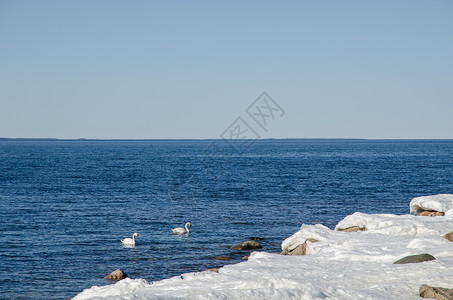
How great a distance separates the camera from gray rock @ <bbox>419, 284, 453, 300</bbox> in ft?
40.3

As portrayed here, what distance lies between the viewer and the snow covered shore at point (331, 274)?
42.7 ft

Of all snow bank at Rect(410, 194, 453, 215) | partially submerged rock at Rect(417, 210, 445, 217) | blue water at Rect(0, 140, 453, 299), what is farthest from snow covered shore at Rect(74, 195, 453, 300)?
blue water at Rect(0, 140, 453, 299)

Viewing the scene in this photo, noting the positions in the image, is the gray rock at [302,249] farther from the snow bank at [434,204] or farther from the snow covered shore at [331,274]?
the snow bank at [434,204]

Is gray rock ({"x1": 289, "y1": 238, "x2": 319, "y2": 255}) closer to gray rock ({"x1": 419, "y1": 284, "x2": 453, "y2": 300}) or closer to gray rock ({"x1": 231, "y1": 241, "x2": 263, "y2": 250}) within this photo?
gray rock ({"x1": 231, "y1": 241, "x2": 263, "y2": 250})

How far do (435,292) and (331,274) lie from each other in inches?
148

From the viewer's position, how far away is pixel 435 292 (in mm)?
12578

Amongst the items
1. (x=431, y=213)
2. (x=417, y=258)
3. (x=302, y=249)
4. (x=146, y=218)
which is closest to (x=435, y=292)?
(x=417, y=258)

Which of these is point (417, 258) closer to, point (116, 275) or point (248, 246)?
point (116, 275)

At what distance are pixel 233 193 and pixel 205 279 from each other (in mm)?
41383

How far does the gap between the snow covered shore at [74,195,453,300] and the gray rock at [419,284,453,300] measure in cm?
25

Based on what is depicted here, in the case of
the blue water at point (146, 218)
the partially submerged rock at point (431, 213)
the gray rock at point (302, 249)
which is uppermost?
the partially submerged rock at point (431, 213)

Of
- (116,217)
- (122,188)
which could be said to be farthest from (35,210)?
(122,188)

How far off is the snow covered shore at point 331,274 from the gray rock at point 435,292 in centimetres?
25

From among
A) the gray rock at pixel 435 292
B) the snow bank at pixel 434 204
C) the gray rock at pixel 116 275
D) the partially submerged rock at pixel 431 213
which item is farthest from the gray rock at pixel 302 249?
the partially submerged rock at pixel 431 213
